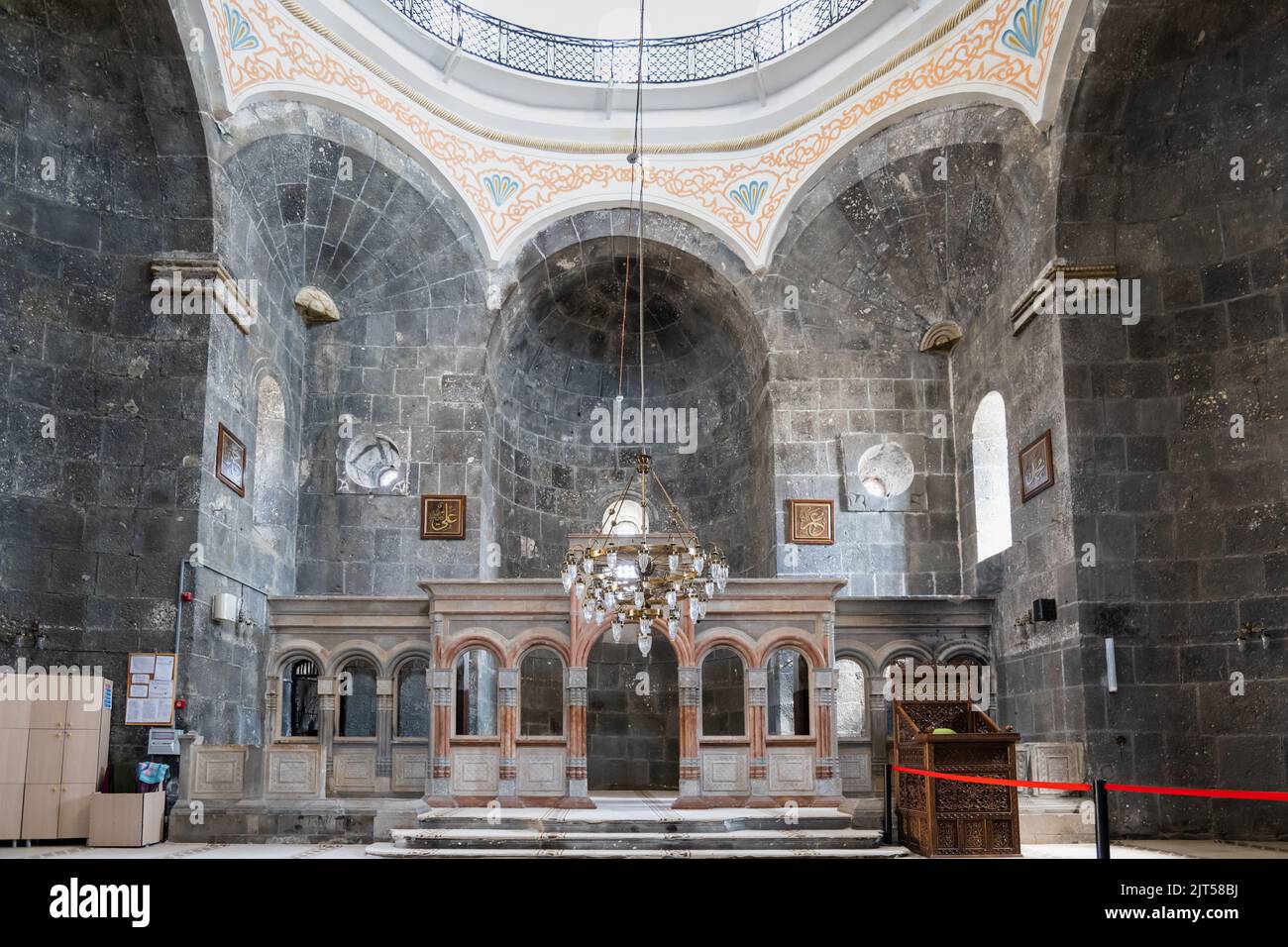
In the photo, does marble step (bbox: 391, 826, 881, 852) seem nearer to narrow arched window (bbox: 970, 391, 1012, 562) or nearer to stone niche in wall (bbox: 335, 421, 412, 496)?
narrow arched window (bbox: 970, 391, 1012, 562)

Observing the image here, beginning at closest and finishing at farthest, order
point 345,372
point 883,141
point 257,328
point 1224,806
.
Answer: point 1224,806
point 257,328
point 883,141
point 345,372

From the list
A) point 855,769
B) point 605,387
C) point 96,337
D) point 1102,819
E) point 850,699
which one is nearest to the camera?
point 1102,819

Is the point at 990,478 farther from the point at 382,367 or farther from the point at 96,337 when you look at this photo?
the point at 96,337

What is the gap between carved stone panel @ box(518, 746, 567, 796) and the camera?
12.4 meters

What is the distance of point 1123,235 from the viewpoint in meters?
12.5

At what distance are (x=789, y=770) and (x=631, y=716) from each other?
18.2 ft

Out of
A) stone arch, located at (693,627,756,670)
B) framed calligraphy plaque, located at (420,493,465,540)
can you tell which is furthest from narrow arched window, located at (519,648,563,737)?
stone arch, located at (693,627,756,670)

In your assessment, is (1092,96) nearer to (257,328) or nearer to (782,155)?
(782,155)

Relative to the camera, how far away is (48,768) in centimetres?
1063

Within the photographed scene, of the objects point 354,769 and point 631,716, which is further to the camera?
point 631,716

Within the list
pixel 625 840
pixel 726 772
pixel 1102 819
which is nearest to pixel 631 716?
pixel 726 772
